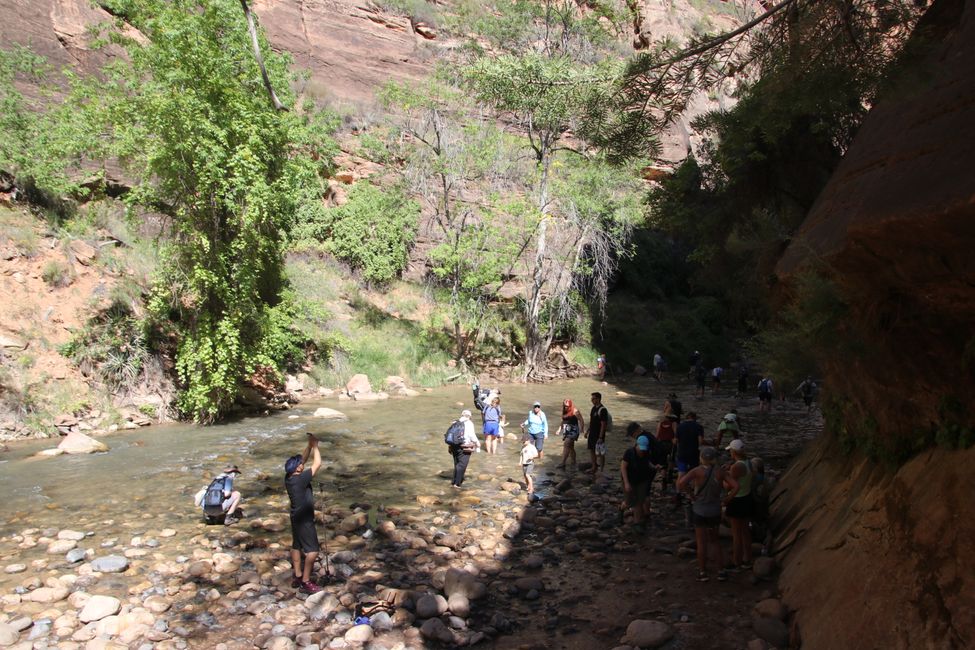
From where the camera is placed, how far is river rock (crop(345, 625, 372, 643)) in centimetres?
598

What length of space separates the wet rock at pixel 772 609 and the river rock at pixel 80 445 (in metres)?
14.0

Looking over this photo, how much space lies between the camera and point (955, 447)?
4.66 meters

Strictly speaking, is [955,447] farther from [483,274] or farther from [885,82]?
[483,274]

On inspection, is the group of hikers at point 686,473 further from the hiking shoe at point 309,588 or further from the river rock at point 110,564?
the river rock at point 110,564

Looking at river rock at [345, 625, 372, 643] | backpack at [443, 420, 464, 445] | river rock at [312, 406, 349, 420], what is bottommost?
river rock at [345, 625, 372, 643]

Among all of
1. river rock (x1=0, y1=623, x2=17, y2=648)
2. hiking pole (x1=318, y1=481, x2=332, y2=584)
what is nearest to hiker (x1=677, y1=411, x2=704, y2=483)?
hiking pole (x1=318, y1=481, x2=332, y2=584)

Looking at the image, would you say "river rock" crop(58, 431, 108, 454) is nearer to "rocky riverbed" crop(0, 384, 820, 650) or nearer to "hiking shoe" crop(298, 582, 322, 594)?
"rocky riverbed" crop(0, 384, 820, 650)

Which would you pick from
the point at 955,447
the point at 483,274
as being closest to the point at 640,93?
the point at 955,447

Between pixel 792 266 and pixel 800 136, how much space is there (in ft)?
18.3

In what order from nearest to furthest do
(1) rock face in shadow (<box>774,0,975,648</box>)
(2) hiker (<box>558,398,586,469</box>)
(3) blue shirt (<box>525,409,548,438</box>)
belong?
(1) rock face in shadow (<box>774,0,975,648</box>) < (2) hiker (<box>558,398,586,469</box>) < (3) blue shirt (<box>525,409,548,438</box>)

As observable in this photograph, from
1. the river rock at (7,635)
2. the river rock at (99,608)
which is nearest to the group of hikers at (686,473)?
the river rock at (99,608)

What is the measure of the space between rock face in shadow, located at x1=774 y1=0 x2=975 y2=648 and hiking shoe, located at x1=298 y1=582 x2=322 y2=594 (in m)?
5.10

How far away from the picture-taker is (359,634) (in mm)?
6027

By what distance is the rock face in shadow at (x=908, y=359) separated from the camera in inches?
161
